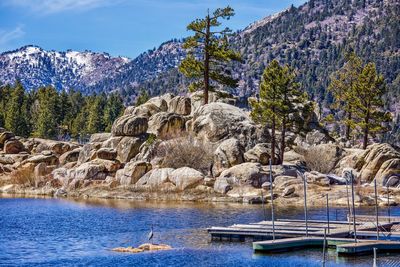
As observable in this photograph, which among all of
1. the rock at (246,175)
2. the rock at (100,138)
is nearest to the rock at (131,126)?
the rock at (100,138)

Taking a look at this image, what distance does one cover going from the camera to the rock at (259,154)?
80125mm

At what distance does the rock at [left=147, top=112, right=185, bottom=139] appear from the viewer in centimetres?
8968

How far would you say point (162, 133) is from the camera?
8975cm

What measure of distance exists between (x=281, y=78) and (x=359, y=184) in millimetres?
15183

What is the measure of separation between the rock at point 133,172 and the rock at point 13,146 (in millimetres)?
30885

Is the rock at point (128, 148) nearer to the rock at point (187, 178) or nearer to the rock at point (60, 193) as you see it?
the rock at point (60, 193)

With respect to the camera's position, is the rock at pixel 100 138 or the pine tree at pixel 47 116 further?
the pine tree at pixel 47 116

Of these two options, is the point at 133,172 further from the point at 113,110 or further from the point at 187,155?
the point at 113,110

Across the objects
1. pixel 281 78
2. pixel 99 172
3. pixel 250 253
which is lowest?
pixel 250 253

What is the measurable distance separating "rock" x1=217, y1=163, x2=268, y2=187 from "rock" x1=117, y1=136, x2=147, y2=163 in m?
16.8

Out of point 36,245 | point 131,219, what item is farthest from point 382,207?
point 36,245

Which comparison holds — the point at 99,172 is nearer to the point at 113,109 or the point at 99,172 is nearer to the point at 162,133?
the point at 162,133

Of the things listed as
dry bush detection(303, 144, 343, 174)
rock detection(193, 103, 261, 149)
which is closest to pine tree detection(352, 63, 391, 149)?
dry bush detection(303, 144, 343, 174)

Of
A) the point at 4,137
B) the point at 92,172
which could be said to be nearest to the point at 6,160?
the point at 4,137
